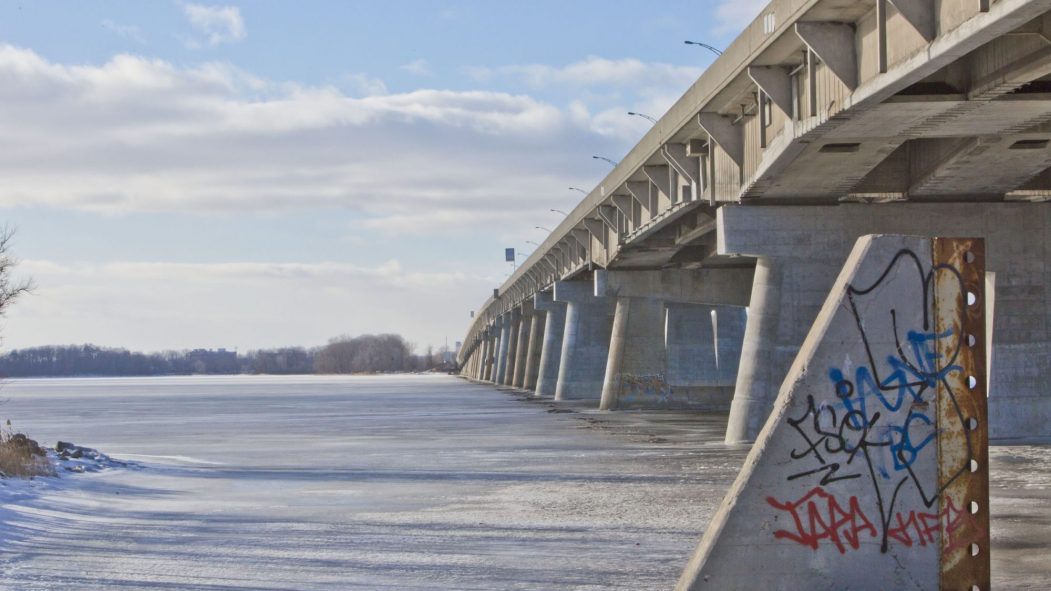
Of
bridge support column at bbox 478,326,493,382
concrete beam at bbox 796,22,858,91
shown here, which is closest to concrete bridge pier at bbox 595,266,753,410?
concrete beam at bbox 796,22,858,91

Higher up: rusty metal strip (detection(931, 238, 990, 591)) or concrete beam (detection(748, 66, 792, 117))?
concrete beam (detection(748, 66, 792, 117))

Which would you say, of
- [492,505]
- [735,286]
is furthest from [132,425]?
[492,505]

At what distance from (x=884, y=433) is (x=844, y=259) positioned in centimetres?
2400

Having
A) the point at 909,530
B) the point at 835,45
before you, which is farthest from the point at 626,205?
the point at 909,530

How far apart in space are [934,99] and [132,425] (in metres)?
37.1

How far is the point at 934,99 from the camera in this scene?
23.2 metres

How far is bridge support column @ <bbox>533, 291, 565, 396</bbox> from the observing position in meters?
85.2

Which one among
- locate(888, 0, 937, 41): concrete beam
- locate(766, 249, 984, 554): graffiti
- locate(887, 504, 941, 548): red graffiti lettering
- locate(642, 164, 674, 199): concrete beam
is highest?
locate(642, 164, 674, 199): concrete beam

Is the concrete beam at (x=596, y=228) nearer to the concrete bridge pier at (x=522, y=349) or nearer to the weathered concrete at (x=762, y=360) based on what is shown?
Result: the weathered concrete at (x=762, y=360)

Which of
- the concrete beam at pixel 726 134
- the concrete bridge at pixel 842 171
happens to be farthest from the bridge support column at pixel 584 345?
the concrete beam at pixel 726 134

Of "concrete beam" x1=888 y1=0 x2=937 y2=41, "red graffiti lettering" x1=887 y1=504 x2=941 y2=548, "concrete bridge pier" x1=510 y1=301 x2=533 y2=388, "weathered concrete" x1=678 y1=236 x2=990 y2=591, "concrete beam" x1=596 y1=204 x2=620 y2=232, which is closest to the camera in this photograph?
"weathered concrete" x1=678 y1=236 x2=990 y2=591

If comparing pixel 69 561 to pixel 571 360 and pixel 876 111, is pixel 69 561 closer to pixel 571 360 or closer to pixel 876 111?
pixel 876 111

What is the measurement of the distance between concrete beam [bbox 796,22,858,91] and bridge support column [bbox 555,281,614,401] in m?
48.7

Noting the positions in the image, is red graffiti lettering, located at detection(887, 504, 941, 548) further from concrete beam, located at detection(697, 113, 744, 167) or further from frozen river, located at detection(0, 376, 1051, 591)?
concrete beam, located at detection(697, 113, 744, 167)
